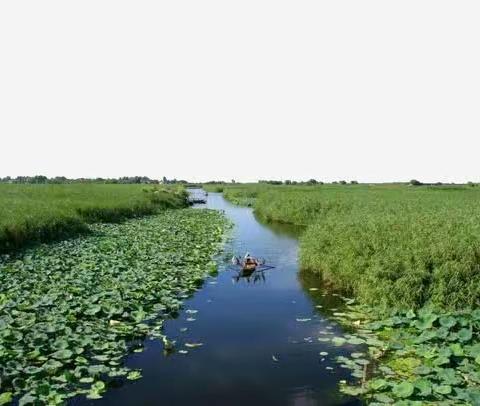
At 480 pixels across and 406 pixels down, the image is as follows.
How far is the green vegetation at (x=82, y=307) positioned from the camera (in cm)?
706

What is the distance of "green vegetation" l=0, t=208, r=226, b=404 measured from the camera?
706 cm

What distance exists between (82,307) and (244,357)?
3962 millimetres

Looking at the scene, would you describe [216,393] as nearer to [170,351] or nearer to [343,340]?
[170,351]

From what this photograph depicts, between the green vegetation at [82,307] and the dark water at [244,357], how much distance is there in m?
0.44

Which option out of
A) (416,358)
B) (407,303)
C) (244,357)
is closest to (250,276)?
(407,303)

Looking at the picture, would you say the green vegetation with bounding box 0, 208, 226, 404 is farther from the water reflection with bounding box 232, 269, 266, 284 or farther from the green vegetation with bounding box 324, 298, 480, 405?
the green vegetation with bounding box 324, 298, 480, 405

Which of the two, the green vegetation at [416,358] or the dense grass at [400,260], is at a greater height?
the dense grass at [400,260]

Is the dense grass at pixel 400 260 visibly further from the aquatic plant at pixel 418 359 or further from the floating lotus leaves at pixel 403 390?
the floating lotus leaves at pixel 403 390

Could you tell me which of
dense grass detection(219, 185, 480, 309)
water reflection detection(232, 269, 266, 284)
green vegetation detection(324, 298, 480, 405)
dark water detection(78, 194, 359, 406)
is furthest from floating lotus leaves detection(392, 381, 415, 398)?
water reflection detection(232, 269, 266, 284)

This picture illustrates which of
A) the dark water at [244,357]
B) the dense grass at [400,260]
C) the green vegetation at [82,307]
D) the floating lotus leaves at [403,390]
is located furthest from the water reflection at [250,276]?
the floating lotus leaves at [403,390]

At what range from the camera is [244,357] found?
8672mm

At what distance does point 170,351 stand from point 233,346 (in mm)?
1323

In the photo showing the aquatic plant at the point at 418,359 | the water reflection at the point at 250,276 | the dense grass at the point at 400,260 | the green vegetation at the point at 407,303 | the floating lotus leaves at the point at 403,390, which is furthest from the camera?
the water reflection at the point at 250,276

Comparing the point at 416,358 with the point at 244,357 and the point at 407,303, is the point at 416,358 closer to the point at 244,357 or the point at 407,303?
the point at 407,303
